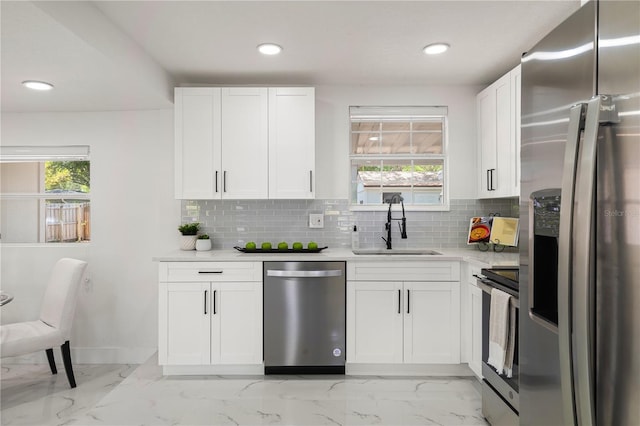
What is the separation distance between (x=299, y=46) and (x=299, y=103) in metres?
0.59

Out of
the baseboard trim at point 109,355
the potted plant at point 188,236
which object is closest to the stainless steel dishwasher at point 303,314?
the potted plant at point 188,236

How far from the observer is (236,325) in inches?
115

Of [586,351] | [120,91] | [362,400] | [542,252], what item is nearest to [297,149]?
[120,91]

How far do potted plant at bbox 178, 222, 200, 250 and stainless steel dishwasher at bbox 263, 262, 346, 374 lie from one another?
89cm

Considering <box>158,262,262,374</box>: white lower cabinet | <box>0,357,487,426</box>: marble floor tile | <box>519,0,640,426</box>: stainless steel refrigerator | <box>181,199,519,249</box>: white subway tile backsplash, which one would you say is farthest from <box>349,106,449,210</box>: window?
<box>519,0,640,426</box>: stainless steel refrigerator

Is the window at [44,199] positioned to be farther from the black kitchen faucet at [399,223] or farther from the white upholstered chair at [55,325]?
the black kitchen faucet at [399,223]

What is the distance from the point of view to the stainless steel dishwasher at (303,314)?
2.89 metres

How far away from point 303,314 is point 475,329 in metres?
1.28

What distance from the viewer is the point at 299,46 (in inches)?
106

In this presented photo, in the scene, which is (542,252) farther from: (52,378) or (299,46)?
(52,378)

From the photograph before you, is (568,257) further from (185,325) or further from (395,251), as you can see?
(185,325)

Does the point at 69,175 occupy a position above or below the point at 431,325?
above

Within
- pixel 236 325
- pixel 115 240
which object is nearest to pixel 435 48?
pixel 236 325

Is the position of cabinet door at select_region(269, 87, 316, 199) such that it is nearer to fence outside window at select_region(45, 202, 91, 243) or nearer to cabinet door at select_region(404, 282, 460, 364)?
cabinet door at select_region(404, 282, 460, 364)
